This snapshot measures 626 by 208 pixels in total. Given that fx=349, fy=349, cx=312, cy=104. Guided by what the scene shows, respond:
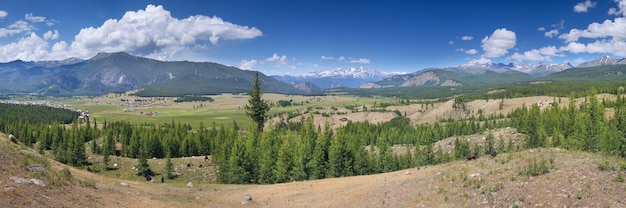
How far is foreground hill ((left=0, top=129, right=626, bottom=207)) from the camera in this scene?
76.1ft

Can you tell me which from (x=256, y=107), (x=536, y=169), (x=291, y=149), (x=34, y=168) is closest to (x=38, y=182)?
(x=34, y=168)

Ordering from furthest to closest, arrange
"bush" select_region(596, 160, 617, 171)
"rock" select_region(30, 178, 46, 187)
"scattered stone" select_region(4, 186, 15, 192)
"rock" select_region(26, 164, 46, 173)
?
"rock" select_region(26, 164, 46, 173)
"rock" select_region(30, 178, 46, 187)
"bush" select_region(596, 160, 617, 171)
"scattered stone" select_region(4, 186, 15, 192)

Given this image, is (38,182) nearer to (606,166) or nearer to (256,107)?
(606,166)

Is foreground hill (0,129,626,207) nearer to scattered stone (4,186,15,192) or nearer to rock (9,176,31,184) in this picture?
scattered stone (4,186,15,192)

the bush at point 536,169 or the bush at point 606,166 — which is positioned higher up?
the bush at point 606,166

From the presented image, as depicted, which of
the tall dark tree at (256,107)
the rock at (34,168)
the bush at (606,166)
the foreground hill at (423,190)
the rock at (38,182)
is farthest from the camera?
the tall dark tree at (256,107)

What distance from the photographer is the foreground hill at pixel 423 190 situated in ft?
76.1

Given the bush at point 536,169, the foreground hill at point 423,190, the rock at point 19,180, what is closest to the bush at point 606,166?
the foreground hill at point 423,190

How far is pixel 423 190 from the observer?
1227 inches

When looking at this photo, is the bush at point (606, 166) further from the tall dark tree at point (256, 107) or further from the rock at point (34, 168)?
the tall dark tree at point (256, 107)

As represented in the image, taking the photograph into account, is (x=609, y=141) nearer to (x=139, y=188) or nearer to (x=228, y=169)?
(x=228, y=169)

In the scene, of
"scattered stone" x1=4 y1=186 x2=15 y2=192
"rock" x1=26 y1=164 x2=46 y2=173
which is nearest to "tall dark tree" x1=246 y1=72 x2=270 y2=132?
"rock" x1=26 y1=164 x2=46 y2=173

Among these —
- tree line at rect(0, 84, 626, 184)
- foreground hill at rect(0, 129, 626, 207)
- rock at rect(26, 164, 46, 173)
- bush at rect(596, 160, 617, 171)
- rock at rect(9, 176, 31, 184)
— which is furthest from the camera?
tree line at rect(0, 84, 626, 184)

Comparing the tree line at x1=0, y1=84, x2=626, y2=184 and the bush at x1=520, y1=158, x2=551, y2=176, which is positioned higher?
the bush at x1=520, y1=158, x2=551, y2=176
